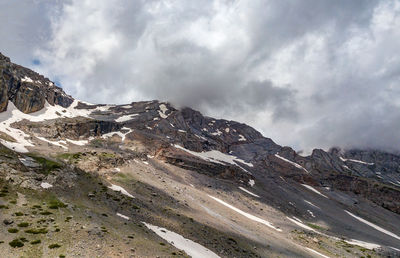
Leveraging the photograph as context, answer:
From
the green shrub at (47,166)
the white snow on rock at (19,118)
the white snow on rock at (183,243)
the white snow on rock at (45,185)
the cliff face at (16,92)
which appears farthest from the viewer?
the cliff face at (16,92)

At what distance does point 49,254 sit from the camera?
23.3 m

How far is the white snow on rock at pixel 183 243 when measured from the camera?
3320cm

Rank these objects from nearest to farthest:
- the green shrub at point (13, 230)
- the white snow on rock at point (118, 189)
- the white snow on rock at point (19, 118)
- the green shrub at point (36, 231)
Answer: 1. the green shrub at point (13, 230)
2. the green shrub at point (36, 231)
3. the white snow on rock at point (118, 189)
4. the white snow on rock at point (19, 118)

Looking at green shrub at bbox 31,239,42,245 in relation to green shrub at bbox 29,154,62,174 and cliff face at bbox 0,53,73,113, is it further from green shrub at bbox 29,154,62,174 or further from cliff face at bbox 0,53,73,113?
cliff face at bbox 0,53,73,113

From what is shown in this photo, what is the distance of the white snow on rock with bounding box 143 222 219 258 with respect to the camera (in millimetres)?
33200

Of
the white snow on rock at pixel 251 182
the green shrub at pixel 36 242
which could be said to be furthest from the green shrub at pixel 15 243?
the white snow on rock at pixel 251 182

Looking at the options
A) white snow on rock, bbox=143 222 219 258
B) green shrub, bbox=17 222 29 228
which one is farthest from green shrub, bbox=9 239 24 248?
white snow on rock, bbox=143 222 219 258

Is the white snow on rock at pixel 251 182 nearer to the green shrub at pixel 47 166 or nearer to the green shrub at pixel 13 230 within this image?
the green shrub at pixel 47 166

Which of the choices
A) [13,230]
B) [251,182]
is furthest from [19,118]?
[251,182]

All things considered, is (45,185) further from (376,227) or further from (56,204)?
(376,227)

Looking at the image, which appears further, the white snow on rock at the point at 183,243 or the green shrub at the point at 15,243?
the white snow on rock at the point at 183,243

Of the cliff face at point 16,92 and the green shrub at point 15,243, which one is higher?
the cliff face at point 16,92

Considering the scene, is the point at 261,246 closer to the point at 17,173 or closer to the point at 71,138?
the point at 17,173

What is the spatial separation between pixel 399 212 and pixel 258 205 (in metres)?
163
